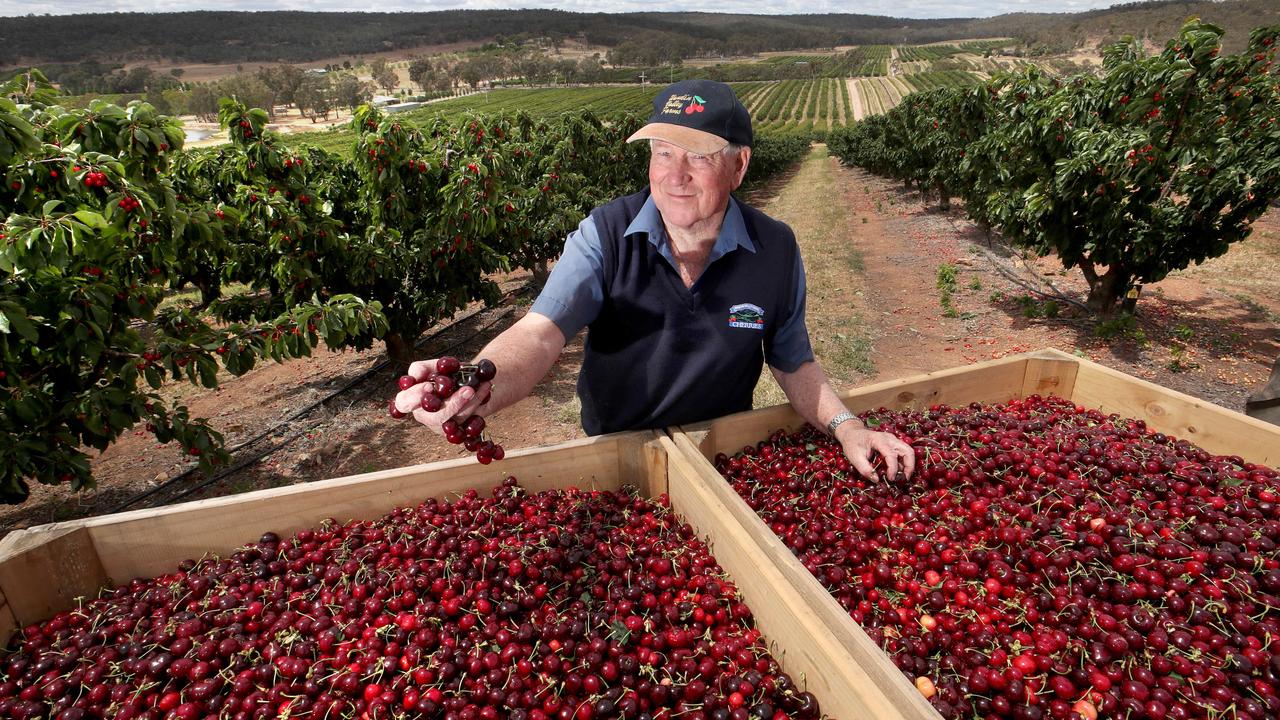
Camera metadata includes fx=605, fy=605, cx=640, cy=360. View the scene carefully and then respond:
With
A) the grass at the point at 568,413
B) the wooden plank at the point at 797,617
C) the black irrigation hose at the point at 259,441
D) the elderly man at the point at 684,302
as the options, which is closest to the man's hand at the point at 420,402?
the elderly man at the point at 684,302

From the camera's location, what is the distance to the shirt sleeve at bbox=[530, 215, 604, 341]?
8.38 feet

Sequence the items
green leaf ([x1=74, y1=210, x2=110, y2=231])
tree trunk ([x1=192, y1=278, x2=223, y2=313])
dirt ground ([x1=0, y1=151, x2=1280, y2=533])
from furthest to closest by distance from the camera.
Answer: tree trunk ([x1=192, y1=278, x2=223, y2=313]), dirt ground ([x1=0, y1=151, x2=1280, y2=533]), green leaf ([x1=74, y1=210, x2=110, y2=231])

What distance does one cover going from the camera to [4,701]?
176cm

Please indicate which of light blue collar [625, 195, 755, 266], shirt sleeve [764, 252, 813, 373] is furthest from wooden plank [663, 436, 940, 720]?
light blue collar [625, 195, 755, 266]

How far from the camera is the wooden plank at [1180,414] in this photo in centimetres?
275

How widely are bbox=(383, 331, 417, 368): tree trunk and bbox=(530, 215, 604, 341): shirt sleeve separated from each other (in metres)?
6.77

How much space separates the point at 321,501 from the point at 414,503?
1.17 feet

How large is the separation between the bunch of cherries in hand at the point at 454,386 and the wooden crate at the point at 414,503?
0.67m

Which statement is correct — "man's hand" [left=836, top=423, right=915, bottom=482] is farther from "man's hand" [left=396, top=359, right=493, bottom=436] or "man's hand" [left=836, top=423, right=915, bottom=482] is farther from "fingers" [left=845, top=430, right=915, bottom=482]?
"man's hand" [left=396, top=359, right=493, bottom=436]

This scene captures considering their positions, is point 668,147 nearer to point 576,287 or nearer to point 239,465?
point 576,287

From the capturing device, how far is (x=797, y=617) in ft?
5.81

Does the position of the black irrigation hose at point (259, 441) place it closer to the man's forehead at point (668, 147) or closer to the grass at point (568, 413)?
the grass at point (568, 413)

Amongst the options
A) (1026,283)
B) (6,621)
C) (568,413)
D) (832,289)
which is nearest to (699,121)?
(6,621)

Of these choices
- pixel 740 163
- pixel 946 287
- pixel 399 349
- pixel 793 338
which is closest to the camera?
pixel 740 163
